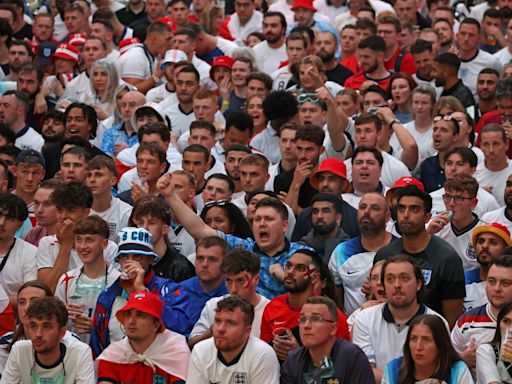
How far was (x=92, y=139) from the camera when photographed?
1583cm

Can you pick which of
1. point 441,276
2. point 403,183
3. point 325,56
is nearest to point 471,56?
point 325,56

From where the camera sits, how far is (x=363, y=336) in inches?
436

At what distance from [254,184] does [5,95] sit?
382 centimetres

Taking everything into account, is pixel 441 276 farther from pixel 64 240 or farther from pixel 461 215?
pixel 64 240

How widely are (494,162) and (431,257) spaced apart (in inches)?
109

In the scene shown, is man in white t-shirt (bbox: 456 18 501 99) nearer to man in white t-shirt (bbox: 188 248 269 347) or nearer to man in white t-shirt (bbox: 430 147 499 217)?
man in white t-shirt (bbox: 430 147 499 217)

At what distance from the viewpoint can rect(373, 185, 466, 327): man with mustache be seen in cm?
1162

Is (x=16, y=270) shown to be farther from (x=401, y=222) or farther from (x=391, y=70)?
(x=391, y=70)

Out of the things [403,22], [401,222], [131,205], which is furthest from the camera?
[403,22]

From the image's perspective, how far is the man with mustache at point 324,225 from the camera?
1257 centimetres

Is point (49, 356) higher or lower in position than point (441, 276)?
lower

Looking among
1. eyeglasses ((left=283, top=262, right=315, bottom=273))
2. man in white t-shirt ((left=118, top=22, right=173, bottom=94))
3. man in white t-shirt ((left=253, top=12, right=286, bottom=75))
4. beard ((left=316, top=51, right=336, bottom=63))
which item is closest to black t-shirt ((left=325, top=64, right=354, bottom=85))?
beard ((left=316, top=51, right=336, bottom=63))

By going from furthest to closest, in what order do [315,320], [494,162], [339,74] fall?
1. [339,74]
2. [494,162]
3. [315,320]

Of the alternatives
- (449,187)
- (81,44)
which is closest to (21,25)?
(81,44)
